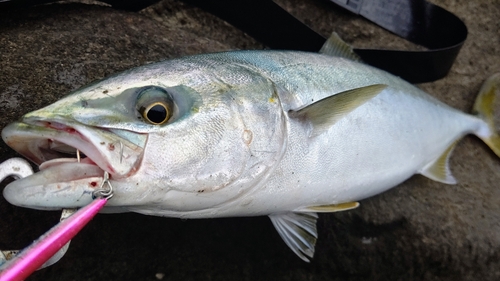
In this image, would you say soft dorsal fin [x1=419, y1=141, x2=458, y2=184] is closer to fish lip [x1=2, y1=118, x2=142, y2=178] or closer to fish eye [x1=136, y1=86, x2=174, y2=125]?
fish eye [x1=136, y1=86, x2=174, y2=125]

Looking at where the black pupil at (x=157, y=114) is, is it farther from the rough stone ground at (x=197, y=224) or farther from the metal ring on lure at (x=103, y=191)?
the rough stone ground at (x=197, y=224)

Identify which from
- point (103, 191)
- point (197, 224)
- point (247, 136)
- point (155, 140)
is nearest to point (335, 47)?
point (247, 136)

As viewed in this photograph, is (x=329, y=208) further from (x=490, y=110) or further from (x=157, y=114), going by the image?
(x=490, y=110)

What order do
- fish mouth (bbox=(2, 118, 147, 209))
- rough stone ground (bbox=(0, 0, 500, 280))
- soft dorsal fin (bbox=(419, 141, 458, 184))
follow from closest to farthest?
1. fish mouth (bbox=(2, 118, 147, 209))
2. rough stone ground (bbox=(0, 0, 500, 280))
3. soft dorsal fin (bbox=(419, 141, 458, 184))

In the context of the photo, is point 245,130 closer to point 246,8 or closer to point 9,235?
point 9,235

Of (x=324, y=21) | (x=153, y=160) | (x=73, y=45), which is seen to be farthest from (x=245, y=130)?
(x=324, y=21)

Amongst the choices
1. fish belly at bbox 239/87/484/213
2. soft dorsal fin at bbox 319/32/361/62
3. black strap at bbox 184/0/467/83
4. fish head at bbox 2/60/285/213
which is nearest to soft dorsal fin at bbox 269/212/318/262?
fish belly at bbox 239/87/484/213
